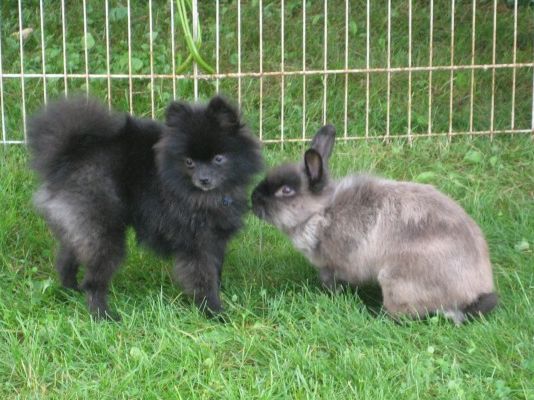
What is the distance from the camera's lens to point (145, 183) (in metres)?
5.22

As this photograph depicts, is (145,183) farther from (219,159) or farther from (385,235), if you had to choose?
(385,235)

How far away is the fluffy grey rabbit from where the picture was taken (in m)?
4.89

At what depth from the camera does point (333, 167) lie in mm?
6727

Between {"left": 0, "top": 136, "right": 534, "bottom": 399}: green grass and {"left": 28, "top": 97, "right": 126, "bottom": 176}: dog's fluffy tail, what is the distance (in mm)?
793

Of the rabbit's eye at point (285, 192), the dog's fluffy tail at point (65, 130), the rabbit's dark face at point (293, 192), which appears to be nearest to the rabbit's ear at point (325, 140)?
the rabbit's dark face at point (293, 192)

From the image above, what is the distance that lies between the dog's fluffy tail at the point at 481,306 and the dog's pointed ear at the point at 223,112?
152 cm

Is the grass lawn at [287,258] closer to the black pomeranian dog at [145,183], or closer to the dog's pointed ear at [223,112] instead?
the black pomeranian dog at [145,183]

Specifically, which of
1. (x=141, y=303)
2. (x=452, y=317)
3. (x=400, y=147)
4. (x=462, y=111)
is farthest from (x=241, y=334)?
(x=462, y=111)

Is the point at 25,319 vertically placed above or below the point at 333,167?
below

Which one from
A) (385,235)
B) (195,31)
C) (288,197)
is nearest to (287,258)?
(288,197)

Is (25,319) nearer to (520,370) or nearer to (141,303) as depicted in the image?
(141,303)

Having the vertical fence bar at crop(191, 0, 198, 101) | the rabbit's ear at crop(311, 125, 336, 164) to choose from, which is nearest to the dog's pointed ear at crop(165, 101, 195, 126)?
the rabbit's ear at crop(311, 125, 336, 164)

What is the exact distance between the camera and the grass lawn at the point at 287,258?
4.41 m

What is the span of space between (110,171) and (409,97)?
116 inches
